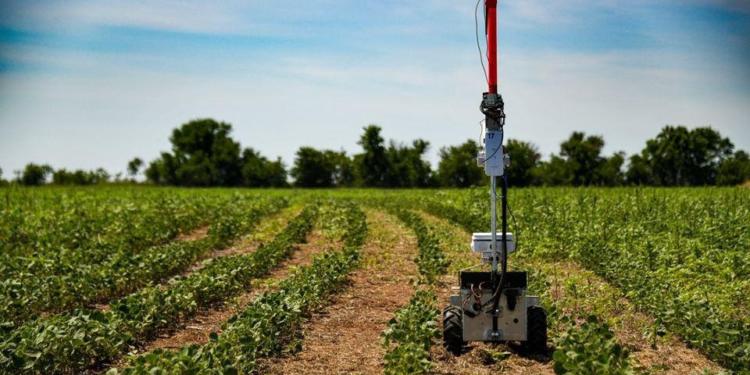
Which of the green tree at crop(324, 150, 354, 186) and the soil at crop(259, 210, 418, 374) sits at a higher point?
the green tree at crop(324, 150, 354, 186)

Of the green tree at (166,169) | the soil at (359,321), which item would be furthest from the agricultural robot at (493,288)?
the green tree at (166,169)

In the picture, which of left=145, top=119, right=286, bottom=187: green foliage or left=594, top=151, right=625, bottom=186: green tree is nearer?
left=594, top=151, right=625, bottom=186: green tree

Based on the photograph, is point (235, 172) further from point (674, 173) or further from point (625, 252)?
point (625, 252)

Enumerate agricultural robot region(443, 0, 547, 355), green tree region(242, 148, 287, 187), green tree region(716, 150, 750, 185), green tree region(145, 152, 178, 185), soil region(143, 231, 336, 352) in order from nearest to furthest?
agricultural robot region(443, 0, 547, 355) < soil region(143, 231, 336, 352) < green tree region(716, 150, 750, 185) < green tree region(242, 148, 287, 187) < green tree region(145, 152, 178, 185)

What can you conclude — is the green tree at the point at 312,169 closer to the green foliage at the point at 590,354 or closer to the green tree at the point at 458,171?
the green tree at the point at 458,171

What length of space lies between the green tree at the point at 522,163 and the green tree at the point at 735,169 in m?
16.9

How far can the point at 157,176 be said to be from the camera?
307 ft

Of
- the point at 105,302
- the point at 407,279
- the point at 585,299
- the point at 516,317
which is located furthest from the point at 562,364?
the point at 105,302

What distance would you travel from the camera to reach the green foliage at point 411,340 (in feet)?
20.5

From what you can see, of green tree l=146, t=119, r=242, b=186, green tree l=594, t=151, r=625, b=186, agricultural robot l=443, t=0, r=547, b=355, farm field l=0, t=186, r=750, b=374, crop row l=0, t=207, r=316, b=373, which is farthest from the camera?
green tree l=146, t=119, r=242, b=186

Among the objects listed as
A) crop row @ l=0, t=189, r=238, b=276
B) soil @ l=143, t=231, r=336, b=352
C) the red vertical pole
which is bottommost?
soil @ l=143, t=231, r=336, b=352

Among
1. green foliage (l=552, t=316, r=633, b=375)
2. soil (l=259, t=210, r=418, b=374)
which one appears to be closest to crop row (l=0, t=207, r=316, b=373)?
soil (l=259, t=210, r=418, b=374)

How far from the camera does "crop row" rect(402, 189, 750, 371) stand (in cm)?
767

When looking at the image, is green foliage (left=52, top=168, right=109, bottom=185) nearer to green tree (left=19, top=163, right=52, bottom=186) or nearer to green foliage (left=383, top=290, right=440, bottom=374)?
green tree (left=19, top=163, right=52, bottom=186)
